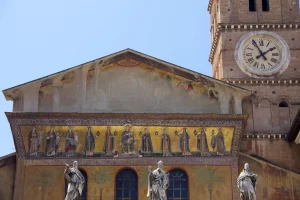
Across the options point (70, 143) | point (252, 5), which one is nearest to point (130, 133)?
point (70, 143)

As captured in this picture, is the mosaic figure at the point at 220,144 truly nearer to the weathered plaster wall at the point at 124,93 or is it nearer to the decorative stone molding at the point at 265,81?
the weathered plaster wall at the point at 124,93

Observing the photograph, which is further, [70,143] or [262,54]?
[262,54]

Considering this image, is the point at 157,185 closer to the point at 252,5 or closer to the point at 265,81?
the point at 265,81

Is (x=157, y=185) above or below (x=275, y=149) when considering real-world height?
below

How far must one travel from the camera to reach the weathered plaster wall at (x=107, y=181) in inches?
952

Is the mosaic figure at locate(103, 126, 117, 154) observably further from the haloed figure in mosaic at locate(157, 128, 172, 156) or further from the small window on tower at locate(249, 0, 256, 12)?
the small window on tower at locate(249, 0, 256, 12)

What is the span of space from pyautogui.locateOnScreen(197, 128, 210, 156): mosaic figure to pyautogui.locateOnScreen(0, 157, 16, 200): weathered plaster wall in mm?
6582

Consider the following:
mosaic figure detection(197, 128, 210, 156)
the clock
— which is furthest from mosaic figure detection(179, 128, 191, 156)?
the clock

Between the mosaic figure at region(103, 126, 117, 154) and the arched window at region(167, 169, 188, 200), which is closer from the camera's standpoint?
the arched window at region(167, 169, 188, 200)

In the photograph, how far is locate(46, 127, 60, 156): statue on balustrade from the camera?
24641mm

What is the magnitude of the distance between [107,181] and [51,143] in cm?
240

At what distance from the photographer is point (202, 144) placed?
25.0 metres

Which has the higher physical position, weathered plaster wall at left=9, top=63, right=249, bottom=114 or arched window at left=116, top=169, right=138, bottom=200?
weathered plaster wall at left=9, top=63, right=249, bottom=114

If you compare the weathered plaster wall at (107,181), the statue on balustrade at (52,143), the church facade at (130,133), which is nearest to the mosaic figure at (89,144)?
the church facade at (130,133)
